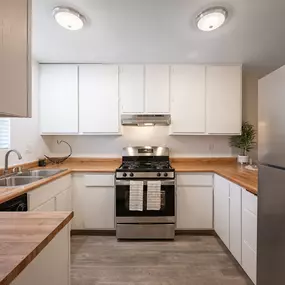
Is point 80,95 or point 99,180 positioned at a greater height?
point 80,95

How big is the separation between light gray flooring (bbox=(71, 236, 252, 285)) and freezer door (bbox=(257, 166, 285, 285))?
694mm

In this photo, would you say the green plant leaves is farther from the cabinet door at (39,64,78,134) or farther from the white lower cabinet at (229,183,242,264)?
the cabinet door at (39,64,78,134)

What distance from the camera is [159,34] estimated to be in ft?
9.02

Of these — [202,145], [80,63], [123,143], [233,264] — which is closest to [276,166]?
[233,264]

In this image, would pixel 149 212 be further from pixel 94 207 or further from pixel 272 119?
pixel 272 119

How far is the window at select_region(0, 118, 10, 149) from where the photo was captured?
8.92 ft

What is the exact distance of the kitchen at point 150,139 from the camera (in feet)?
7.14

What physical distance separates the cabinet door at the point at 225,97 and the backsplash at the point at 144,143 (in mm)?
415

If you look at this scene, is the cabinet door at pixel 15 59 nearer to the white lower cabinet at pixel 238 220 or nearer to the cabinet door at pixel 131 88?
the white lower cabinet at pixel 238 220

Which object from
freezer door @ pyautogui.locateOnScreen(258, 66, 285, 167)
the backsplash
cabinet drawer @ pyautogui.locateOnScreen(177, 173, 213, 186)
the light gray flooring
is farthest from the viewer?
the backsplash

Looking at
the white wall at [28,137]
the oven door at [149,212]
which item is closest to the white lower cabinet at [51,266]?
the oven door at [149,212]

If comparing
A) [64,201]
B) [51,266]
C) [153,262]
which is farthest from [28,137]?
[51,266]

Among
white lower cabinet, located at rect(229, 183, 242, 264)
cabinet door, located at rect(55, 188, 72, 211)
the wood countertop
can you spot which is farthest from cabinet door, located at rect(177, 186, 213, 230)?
cabinet door, located at rect(55, 188, 72, 211)

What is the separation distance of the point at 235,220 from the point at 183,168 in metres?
1.04
